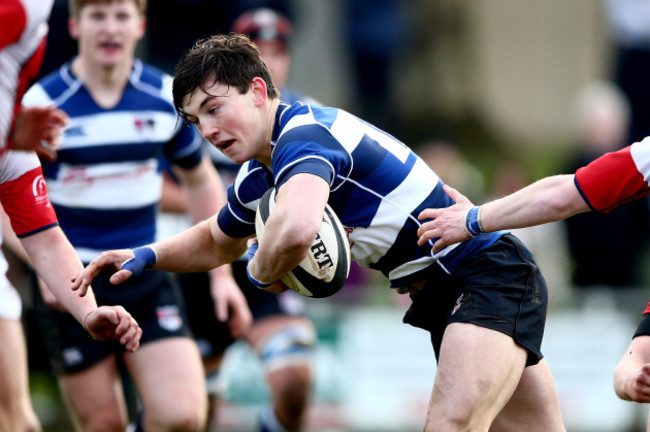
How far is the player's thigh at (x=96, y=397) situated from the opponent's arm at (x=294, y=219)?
232 cm

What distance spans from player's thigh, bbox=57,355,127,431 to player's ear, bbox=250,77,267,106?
2357 mm

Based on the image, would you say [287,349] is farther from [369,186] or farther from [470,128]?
[470,128]

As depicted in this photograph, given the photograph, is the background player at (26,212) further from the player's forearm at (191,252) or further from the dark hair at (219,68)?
the dark hair at (219,68)

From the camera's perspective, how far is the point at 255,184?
202 inches

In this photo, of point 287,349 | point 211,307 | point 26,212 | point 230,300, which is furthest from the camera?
point 211,307

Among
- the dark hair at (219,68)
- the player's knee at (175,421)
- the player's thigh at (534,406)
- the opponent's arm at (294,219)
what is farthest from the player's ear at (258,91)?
the player's knee at (175,421)

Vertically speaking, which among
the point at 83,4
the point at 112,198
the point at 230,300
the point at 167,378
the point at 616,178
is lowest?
the point at 167,378

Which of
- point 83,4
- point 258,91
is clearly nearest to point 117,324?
point 258,91

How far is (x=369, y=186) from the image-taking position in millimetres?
4875

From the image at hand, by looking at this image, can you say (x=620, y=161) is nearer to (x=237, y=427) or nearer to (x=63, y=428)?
(x=237, y=427)

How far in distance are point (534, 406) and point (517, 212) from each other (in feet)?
3.35

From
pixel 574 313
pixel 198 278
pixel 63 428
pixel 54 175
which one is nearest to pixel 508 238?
pixel 54 175

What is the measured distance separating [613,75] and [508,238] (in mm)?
9178

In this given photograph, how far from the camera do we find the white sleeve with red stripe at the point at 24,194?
4965 millimetres
